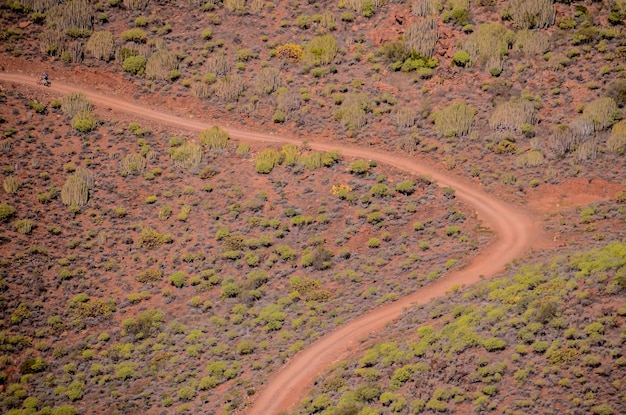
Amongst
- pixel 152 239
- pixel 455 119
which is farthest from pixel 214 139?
pixel 455 119

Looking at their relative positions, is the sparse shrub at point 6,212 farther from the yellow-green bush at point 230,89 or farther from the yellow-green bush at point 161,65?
the yellow-green bush at point 230,89

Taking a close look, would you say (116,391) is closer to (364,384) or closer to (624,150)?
(364,384)

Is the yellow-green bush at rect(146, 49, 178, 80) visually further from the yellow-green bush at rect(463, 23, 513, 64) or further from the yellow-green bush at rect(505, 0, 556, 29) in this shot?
the yellow-green bush at rect(505, 0, 556, 29)

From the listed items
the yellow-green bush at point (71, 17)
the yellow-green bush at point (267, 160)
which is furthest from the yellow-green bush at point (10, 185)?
the yellow-green bush at point (267, 160)

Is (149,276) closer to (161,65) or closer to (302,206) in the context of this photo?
(302,206)

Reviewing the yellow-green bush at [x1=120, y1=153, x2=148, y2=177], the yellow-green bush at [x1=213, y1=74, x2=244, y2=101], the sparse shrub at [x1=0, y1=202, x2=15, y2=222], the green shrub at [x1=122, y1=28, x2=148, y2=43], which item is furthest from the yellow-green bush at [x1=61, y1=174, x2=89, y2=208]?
the green shrub at [x1=122, y1=28, x2=148, y2=43]
